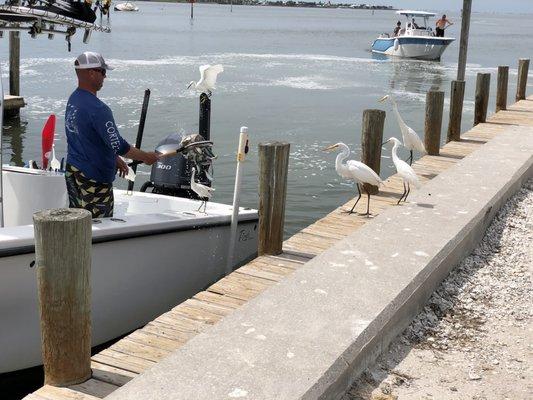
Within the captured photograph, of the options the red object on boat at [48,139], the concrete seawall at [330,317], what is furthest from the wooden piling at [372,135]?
the red object on boat at [48,139]

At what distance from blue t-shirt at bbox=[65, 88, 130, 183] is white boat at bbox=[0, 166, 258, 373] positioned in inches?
18.0

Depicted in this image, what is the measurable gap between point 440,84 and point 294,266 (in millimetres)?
26509

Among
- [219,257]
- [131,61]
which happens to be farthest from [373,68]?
[219,257]

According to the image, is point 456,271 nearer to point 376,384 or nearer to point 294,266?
point 294,266

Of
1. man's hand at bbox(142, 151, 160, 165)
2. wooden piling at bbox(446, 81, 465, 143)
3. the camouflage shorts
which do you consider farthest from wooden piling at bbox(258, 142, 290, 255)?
wooden piling at bbox(446, 81, 465, 143)

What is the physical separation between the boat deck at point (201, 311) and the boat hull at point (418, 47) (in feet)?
115

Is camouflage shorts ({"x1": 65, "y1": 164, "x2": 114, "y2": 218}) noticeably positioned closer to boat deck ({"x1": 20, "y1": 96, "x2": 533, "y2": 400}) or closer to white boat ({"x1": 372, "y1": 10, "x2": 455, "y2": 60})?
boat deck ({"x1": 20, "y1": 96, "x2": 533, "y2": 400})

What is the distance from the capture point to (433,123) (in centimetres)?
1080

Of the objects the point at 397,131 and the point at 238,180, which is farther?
the point at 397,131

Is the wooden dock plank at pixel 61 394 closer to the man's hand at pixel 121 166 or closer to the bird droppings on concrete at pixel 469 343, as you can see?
the bird droppings on concrete at pixel 469 343

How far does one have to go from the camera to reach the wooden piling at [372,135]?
8523mm

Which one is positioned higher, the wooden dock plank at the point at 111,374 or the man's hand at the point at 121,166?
the man's hand at the point at 121,166

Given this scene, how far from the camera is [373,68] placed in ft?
123

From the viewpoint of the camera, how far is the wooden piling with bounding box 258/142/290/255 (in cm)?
592
